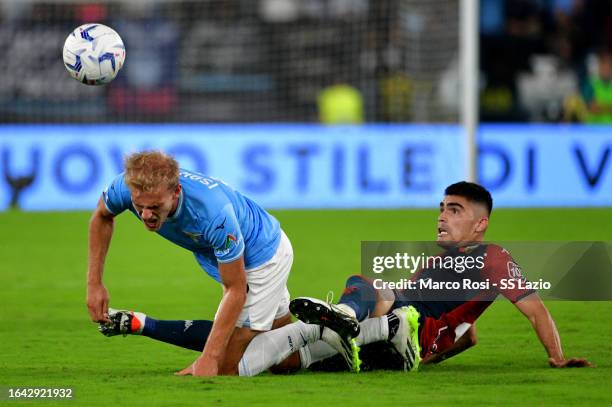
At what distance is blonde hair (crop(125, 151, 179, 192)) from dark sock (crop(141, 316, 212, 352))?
39.4 inches

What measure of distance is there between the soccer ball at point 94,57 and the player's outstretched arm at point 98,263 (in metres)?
1.72

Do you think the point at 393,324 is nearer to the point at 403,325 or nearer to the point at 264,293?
the point at 403,325

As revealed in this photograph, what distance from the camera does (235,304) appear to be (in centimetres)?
623

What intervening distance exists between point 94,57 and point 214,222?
93.8 inches

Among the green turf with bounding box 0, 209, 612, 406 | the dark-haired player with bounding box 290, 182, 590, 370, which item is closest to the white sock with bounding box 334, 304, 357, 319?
the dark-haired player with bounding box 290, 182, 590, 370

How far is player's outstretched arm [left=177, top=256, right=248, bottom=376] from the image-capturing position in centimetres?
622

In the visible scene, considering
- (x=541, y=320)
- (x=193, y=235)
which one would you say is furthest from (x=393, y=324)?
(x=193, y=235)

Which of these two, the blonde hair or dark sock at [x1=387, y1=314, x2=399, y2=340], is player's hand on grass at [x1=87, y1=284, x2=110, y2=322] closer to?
the blonde hair

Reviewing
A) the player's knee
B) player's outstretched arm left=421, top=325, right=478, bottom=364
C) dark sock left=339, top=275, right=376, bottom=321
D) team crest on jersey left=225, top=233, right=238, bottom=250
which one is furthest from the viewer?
player's outstretched arm left=421, top=325, right=478, bottom=364

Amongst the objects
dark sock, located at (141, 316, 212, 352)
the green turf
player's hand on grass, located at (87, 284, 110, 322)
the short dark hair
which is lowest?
the green turf

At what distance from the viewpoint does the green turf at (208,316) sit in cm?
591

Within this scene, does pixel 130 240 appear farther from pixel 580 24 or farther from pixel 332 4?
pixel 580 24

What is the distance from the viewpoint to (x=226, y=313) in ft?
20.4

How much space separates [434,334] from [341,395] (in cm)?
102
